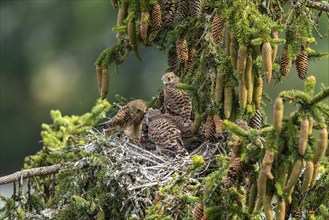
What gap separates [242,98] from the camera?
5750mm

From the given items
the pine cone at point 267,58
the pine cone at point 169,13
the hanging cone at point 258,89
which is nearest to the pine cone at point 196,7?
the pine cone at point 169,13

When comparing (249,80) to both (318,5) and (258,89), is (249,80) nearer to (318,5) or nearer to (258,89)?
(258,89)

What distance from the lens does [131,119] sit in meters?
6.93

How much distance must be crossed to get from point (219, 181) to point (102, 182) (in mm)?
1331

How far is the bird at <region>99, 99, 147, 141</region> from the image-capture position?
6922mm

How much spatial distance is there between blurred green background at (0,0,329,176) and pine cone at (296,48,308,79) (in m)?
19.3

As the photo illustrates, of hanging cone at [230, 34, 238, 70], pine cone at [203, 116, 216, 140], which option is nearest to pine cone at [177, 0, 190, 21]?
pine cone at [203, 116, 216, 140]

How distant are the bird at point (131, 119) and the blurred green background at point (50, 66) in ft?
60.5

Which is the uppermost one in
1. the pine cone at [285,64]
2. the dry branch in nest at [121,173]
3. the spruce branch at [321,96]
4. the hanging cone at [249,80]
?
the pine cone at [285,64]

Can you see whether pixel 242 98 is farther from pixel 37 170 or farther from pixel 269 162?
pixel 37 170

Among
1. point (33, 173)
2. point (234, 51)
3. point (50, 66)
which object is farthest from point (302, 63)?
point (50, 66)

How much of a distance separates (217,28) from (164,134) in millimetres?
886

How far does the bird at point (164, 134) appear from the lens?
22.0 ft

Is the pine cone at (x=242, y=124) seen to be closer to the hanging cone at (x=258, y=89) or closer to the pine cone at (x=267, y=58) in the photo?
the hanging cone at (x=258, y=89)
